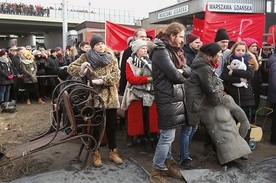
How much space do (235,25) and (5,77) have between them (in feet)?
20.0

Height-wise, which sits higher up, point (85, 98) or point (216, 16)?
point (216, 16)

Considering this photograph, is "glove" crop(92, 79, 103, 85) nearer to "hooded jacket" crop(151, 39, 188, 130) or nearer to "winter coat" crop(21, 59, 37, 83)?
"hooded jacket" crop(151, 39, 188, 130)

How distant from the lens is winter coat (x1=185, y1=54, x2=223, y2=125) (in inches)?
161

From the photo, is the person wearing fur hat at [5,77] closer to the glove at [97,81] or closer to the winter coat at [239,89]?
the glove at [97,81]

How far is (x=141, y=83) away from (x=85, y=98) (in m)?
0.86

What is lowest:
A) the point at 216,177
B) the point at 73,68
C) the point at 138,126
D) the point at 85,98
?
the point at 216,177

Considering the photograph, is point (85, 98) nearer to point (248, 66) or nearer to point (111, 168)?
point (111, 168)

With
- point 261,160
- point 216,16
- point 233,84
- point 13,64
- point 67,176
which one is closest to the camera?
point 67,176

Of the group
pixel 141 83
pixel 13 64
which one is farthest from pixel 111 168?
pixel 13 64

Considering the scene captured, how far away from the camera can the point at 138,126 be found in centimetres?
488

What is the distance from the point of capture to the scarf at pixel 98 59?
4.22 meters

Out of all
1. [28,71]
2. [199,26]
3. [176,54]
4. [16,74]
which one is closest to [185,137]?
[176,54]

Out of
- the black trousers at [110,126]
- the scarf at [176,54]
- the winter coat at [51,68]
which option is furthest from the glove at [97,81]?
the winter coat at [51,68]

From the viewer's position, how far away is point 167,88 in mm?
3721
